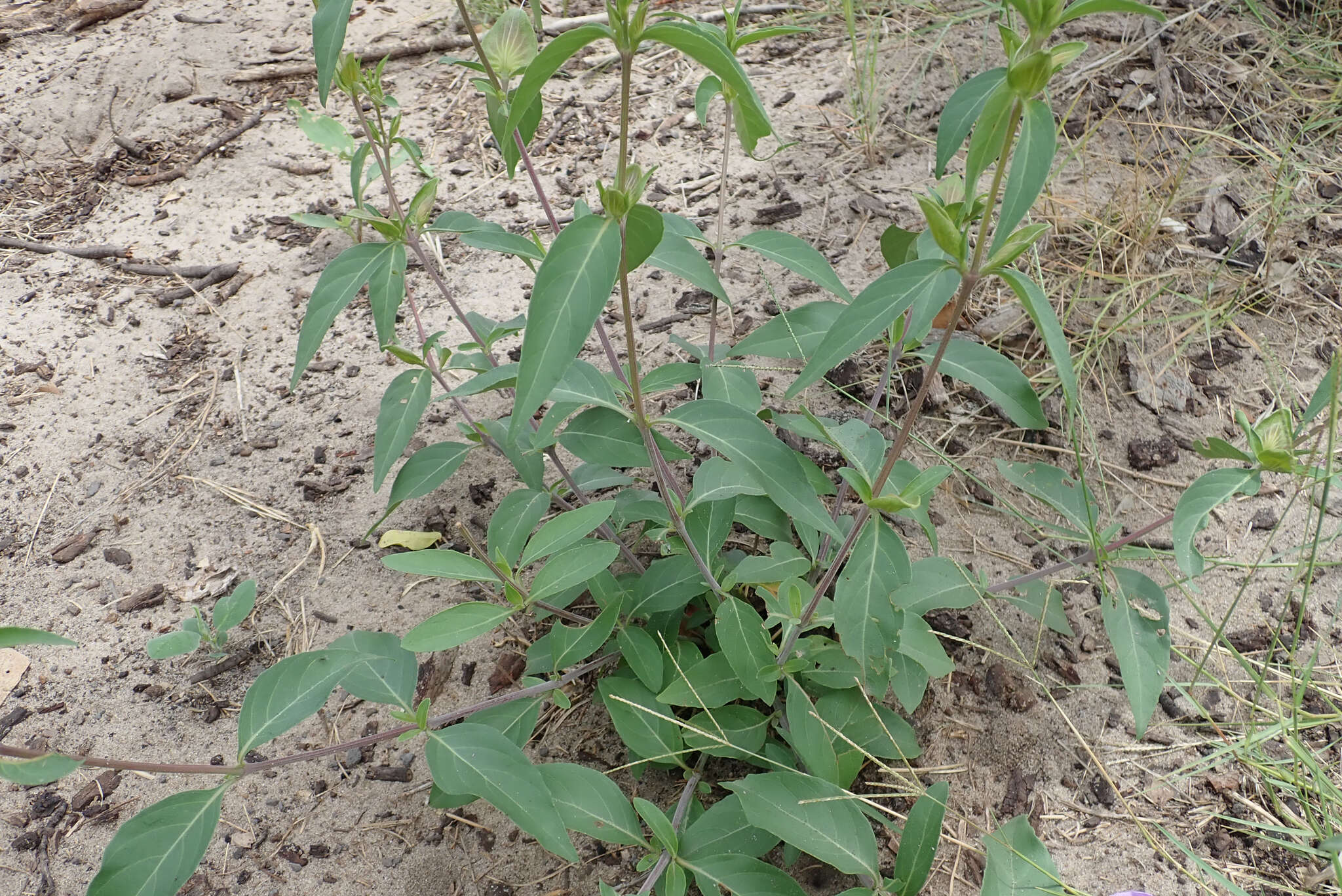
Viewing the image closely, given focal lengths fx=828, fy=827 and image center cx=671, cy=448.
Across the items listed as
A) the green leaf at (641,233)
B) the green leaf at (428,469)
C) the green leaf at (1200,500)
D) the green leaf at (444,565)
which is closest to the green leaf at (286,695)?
the green leaf at (444,565)

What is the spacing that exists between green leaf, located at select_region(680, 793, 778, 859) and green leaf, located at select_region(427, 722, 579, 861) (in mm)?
302

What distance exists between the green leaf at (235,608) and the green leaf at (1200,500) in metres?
2.28

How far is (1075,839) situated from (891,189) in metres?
2.42

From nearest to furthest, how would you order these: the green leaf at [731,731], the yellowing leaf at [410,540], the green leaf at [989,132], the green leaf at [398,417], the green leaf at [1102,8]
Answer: the green leaf at [1102,8] → the green leaf at [989,132] → the green leaf at [731,731] → the green leaf at [398,417] → the yellowing leaf at [410,540]

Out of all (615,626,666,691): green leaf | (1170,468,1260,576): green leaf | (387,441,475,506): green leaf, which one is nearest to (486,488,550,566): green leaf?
(387,441,475,506): green leaf

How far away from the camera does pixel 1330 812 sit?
1807 mm

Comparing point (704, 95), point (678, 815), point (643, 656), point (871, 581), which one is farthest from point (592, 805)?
point (704, 95)

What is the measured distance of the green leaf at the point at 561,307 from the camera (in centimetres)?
112

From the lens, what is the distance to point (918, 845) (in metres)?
1.63

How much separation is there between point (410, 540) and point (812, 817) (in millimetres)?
1504

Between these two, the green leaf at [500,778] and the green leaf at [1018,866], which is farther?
the green leaf at [1018,866]

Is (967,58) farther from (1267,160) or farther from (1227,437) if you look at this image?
(1227,437)

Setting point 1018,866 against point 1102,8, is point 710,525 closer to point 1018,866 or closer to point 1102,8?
point 1018,866

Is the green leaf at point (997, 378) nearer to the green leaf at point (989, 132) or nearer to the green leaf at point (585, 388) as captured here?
the green leaf at point (989, 132)
